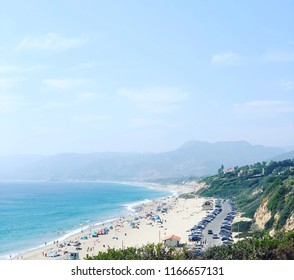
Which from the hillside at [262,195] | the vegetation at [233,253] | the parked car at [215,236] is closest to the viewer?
the vegetation at [233,253]

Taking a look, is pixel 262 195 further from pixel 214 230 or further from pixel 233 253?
pixel 233 253

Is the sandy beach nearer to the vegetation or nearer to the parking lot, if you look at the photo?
the parking lot

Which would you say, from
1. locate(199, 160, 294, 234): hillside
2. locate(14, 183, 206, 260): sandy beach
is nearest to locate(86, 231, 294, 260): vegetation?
locate(199, 160, 294, 234): hillside

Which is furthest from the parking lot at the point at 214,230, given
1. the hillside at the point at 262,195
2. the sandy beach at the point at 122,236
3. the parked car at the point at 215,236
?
the hillside at the point at 262,195

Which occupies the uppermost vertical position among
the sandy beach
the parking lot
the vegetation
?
the vegetation

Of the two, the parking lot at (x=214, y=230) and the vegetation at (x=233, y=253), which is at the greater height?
the vegetation at (x=233, y=253)

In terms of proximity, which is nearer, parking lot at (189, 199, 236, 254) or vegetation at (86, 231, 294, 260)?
vegetation at (86, 231, 294, 260)

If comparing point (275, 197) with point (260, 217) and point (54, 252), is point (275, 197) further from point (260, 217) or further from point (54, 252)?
point (54, 252)

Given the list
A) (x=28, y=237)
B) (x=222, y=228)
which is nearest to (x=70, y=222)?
(x=28, y=237)

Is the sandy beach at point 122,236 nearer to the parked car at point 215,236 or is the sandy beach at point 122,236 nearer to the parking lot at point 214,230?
the parking lot at point 214,230
